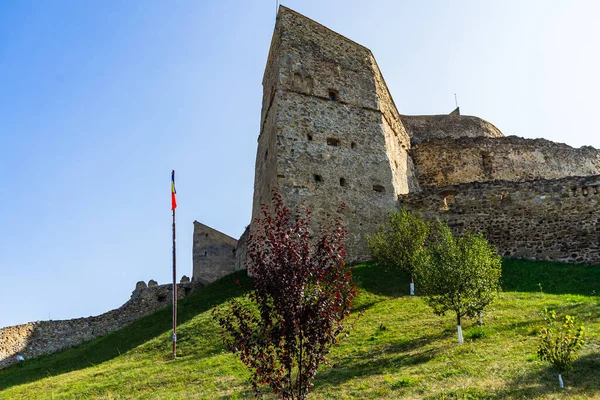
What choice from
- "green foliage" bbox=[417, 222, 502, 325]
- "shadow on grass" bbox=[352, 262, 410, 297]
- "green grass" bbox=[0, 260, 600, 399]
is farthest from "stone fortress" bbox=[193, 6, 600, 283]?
"green foliage" bbox=[417, 222, 502, 325]

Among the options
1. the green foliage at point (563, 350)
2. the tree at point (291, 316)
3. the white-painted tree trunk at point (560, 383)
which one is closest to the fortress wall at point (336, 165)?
the tree at point (291, 316)

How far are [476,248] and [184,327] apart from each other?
9.35 meters

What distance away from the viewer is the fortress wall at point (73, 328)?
21.9m

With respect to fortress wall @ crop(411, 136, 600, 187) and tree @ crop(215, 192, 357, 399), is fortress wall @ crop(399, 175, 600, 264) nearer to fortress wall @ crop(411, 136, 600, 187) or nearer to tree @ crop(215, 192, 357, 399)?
fortress wall @ crop(411, 136, 600, 187)

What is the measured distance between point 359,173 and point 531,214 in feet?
23.6

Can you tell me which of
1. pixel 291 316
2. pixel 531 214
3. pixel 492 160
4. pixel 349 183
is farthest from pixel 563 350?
pixel 492 160

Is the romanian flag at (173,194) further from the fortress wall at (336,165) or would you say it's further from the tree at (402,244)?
the tree at (402,244)

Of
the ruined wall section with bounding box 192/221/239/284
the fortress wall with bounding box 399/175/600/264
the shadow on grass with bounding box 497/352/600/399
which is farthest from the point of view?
the ruined wall section with bounding box 192/221/239/284

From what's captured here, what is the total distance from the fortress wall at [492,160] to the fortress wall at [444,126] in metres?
5.66

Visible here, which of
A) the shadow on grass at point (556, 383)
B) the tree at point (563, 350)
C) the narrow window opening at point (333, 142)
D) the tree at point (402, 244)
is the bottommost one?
the shadow on grass at point (556, 383)

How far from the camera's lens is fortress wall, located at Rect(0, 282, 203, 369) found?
21.9m

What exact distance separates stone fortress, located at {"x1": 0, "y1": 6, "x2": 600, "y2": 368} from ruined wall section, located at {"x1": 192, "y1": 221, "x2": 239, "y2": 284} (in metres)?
5.14

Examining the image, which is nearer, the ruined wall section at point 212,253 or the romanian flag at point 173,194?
the romanian flag at point 173,194

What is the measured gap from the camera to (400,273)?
1895 centimetres
